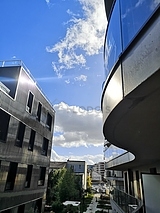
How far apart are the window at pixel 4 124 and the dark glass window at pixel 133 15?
8.53m

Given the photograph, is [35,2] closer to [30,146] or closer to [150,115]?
[150,115]

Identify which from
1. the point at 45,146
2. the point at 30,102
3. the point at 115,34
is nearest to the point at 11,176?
the point at 30,102

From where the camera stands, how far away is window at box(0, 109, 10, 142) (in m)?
9.53

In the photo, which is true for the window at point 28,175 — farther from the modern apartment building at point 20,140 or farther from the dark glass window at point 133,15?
the dark glass window at point 133,15

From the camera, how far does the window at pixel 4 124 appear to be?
9534 millimetres

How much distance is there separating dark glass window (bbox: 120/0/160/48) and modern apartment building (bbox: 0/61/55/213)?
8.06 meters

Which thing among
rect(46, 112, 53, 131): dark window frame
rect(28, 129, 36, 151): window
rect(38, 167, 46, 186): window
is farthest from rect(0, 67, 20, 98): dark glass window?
rect(38, 167, 46, 186): window

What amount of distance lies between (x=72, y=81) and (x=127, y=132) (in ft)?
19.6

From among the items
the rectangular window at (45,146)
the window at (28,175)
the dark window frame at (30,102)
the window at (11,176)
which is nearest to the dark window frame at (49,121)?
the rectangular window at (45,146)

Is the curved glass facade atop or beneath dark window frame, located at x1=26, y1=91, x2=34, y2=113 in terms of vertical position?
beneath

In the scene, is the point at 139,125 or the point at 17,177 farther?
the point at 17,177

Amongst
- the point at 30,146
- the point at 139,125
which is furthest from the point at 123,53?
the point at 30,146

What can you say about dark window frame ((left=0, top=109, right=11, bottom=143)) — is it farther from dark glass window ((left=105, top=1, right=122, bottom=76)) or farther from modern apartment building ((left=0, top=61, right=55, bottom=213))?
dark glass window ((left=105, top=1, right=122, bottom=76))

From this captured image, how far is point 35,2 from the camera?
820 centimetres
